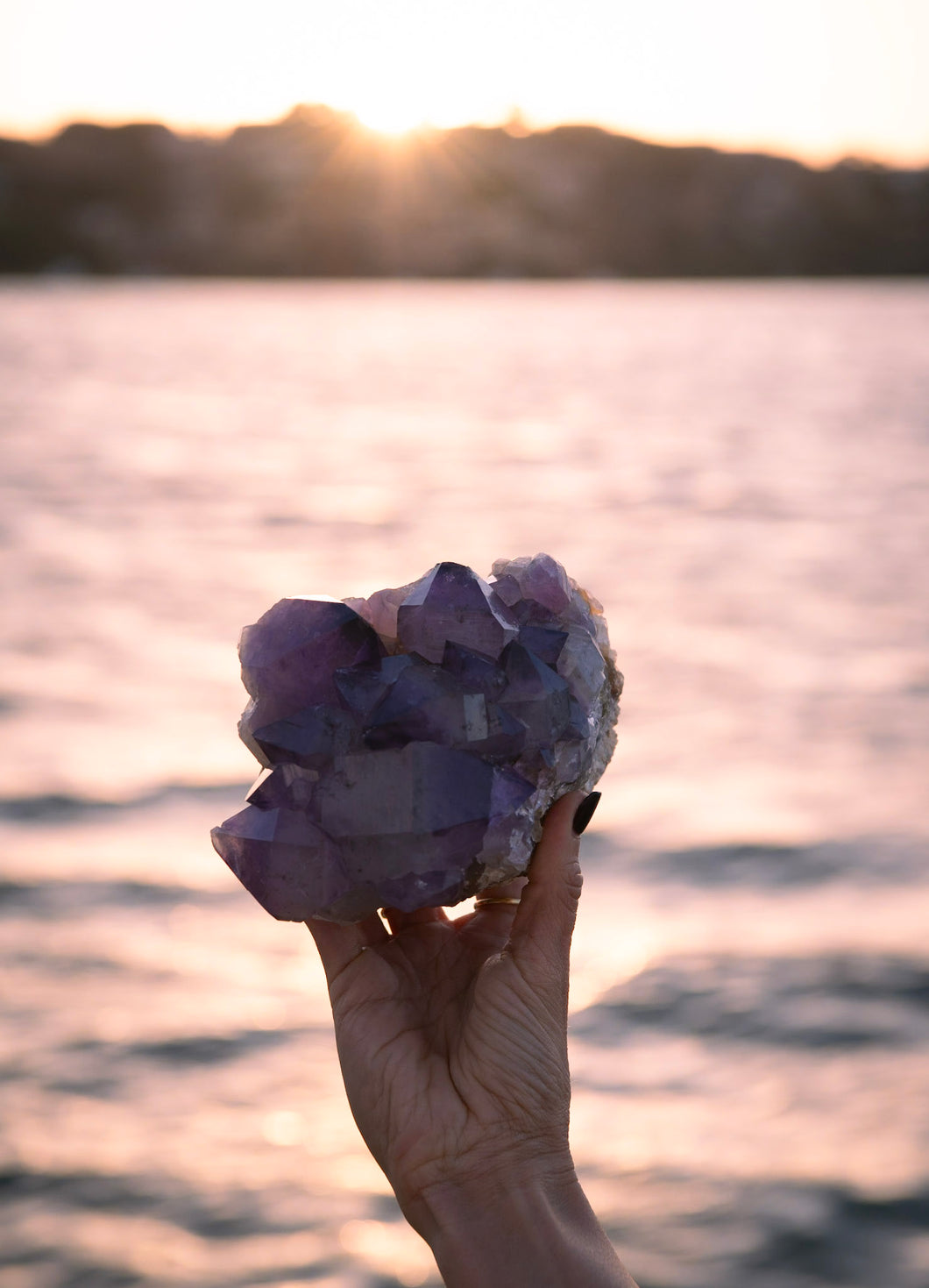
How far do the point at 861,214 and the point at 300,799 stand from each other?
96488 mm

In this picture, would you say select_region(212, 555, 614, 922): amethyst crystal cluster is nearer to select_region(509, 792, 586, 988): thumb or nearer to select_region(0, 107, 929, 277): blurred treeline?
select_region(509, 792, 586, 988): thumb

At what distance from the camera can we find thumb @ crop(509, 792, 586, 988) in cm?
179

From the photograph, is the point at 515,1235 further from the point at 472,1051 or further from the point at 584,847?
the point at 584,847

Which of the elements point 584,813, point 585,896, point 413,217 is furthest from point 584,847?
Answer: point 413,217

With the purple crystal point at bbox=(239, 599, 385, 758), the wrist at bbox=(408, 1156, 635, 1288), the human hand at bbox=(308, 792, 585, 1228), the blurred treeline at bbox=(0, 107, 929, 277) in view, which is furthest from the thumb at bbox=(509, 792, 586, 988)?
the blurred treeline at bbox=(0, 107, 929, 277)

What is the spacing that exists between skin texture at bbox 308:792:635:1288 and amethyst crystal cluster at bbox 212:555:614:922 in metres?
0.08

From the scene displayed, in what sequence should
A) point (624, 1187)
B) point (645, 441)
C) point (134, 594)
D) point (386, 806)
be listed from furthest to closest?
point (645, 441), point (134, 594), point (624, 1187), point (386, 806)

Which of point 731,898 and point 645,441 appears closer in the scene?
point 731,898

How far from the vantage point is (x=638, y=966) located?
4.16 metres

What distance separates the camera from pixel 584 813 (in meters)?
1.90

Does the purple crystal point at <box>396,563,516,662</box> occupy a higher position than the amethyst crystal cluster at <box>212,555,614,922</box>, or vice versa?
the purple crystal point at <box>396,563,516,662</box>

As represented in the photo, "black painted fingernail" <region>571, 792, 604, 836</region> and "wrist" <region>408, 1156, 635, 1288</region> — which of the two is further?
"black painted fingernail" <region>571, 792, 604, 836</region>

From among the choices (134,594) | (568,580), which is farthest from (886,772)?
(134,594)

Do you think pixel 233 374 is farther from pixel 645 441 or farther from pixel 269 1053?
pixel 269 1053
